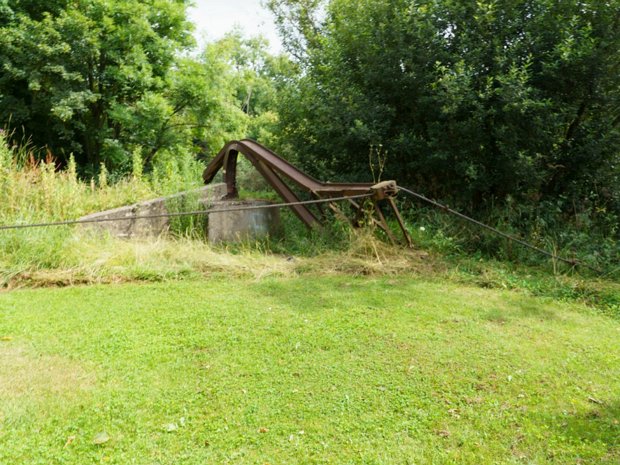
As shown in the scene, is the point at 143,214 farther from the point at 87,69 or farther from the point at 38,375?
the point at 87,69

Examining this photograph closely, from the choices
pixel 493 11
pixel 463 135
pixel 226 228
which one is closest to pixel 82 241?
pixel 226 228

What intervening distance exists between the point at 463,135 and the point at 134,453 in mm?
5673

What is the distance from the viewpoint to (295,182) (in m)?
6.34

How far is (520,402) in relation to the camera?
250 centimetres

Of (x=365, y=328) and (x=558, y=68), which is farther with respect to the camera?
(x=558, y=68)

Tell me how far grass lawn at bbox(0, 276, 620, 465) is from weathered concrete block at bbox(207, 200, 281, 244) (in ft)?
7.13

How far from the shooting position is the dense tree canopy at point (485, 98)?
5.71 meters

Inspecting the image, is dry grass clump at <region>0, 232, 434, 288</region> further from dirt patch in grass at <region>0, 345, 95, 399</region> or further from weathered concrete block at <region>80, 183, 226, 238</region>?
dirt patch in grass at <region>0, 345, 95, 399</region>

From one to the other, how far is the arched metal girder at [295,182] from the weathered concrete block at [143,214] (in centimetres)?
64

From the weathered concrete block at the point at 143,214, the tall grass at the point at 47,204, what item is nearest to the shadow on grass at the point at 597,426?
the tall grass at the point at 47,204

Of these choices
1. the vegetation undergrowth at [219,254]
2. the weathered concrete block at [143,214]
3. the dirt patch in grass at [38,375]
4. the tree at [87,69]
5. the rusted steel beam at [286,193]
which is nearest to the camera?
the dirt patch in grass at [38,375]

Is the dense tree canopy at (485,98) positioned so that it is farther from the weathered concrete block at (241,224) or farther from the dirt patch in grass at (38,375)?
the dirt patch in grass at (38,375)

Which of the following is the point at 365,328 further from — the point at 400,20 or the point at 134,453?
the point at 400,20

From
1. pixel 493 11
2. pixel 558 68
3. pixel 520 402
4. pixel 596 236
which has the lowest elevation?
pixel 520 402
